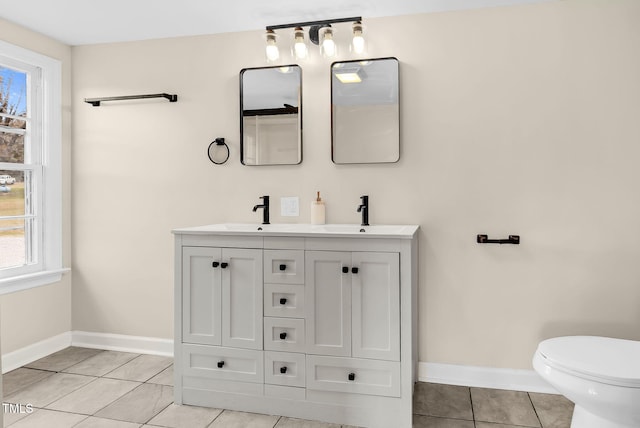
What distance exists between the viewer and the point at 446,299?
2.66 m

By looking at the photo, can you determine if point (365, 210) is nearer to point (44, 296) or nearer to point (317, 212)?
point (317, 212)

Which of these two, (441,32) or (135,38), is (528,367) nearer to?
(441,32)

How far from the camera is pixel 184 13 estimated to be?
269 centimetres

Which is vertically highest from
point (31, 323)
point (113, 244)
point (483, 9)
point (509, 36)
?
point (483, 9)

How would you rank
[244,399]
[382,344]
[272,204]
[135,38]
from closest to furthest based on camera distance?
[382,344] < [244,399] < [272,204] < [135,38]

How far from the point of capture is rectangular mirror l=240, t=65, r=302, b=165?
2842 millimetres

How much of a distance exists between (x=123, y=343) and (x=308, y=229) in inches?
66.6

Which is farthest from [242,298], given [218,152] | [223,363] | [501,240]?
[501,240]

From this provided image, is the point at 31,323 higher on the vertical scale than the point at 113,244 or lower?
lower

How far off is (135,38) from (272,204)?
148 cm

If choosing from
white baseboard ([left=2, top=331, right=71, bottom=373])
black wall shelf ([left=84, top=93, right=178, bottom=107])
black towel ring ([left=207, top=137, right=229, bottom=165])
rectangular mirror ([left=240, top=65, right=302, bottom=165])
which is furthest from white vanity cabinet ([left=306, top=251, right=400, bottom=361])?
white baseboard ([left=2, top=331, right=71, bottom=373])

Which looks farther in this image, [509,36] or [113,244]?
[113,244]

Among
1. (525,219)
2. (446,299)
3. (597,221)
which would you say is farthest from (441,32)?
(446,299)

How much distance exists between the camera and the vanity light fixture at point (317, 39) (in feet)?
8.60
